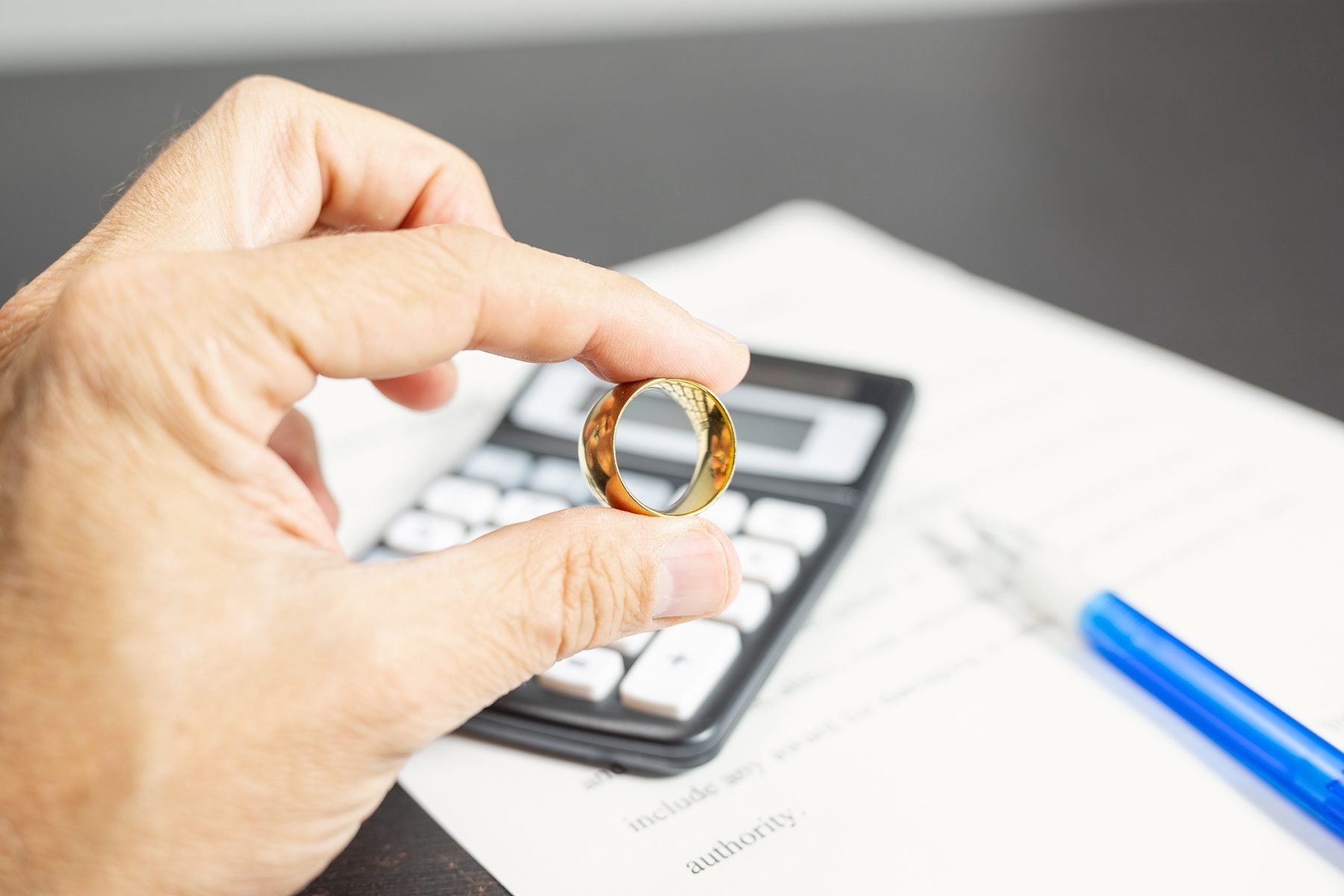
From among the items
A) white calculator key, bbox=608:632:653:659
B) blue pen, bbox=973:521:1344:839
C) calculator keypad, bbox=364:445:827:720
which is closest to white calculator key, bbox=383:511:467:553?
calculator keypad, bbox=364:445:827:720

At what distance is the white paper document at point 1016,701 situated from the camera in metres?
0.37

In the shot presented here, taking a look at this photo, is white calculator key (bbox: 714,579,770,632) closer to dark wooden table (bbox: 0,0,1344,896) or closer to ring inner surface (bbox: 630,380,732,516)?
ring inner surface (bbox: 630,380,732,516)

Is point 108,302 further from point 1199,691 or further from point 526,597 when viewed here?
point 1199,691

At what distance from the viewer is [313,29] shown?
51.8 inches

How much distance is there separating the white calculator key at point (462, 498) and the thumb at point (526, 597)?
0.16 m

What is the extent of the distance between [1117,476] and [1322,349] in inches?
8.3

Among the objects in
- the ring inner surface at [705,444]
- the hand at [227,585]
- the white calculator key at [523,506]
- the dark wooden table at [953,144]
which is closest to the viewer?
the hand at [227,585]

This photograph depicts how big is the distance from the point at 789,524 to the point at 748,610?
0.06m

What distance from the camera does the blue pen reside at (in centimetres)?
37

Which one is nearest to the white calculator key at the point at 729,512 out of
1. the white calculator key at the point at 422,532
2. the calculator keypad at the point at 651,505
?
the calculator keypad at the point at 651,505

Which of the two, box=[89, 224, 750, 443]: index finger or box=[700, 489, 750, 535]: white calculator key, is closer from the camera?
box=[89, 224, 750, 443]: index finger

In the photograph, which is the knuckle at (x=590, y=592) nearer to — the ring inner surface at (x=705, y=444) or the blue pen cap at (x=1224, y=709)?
the ring inner surface at (x=705, y=444)

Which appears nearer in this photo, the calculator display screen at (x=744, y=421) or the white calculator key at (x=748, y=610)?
the white calculator key at (x=748, y=610)

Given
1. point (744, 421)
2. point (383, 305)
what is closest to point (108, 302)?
point (383, 305)
